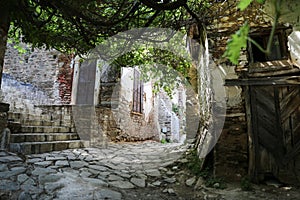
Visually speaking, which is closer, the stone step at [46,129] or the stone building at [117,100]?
the stone step at [46,129]

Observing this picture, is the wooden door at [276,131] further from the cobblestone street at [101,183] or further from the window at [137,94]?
the window at [137,94]

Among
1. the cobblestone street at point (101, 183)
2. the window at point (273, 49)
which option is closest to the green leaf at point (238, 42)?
the cobblestone street at point (101, 183)

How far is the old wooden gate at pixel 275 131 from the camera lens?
8.75 ft

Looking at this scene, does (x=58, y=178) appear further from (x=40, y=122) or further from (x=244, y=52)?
(x=244, y=52)

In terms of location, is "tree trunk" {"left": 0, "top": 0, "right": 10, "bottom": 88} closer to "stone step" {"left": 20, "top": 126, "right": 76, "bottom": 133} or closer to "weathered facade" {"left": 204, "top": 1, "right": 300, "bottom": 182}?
"weathered facade" {"left": 204, "top": 1, "right": 300, "bottom": 182}

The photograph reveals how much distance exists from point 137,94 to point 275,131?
7.05 metres

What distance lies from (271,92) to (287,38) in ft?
2.67

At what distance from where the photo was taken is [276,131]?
9.16 ft

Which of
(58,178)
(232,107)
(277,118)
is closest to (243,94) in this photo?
(232,107)

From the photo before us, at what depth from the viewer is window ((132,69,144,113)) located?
916 cm

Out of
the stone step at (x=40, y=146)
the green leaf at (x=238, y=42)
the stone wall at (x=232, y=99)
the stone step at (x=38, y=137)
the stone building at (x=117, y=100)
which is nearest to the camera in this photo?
the green leaf at (x=238, y=42)

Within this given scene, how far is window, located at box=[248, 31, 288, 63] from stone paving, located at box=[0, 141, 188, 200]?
7.53ft

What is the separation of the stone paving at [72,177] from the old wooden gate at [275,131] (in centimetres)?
130

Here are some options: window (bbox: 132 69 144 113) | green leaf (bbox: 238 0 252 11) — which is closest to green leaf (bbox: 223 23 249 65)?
green leaf (bbox: 238 0 252 11)
